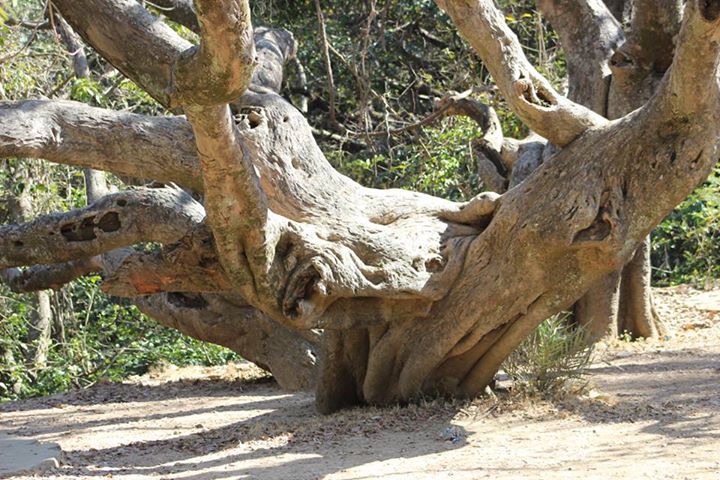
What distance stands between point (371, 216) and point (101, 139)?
5.63 ft

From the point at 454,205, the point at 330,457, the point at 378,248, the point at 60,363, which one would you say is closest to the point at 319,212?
the point at 378,248

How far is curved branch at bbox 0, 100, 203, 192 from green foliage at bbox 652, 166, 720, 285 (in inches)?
274

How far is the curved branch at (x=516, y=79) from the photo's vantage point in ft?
20.4

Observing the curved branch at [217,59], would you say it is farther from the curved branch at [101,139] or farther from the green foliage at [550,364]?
the green foliage at [550,364]

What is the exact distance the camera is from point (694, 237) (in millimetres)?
12727

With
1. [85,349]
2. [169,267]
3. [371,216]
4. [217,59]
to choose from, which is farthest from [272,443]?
[85,349]

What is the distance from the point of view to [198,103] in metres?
4.47

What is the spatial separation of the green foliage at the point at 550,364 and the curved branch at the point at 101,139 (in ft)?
7.68

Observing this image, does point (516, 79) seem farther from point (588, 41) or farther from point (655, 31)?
point (588, 41)

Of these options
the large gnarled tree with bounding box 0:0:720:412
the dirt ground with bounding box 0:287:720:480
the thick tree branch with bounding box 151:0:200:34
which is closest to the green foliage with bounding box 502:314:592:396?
the dirt ground with bounding box 0:287:720:480

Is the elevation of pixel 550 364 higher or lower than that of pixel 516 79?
lower

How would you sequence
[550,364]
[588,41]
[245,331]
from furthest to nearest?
[588,41] < [245,331] < [550,364]

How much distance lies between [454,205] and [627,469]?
2.40 m

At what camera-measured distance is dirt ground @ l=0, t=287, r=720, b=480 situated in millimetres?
5207
